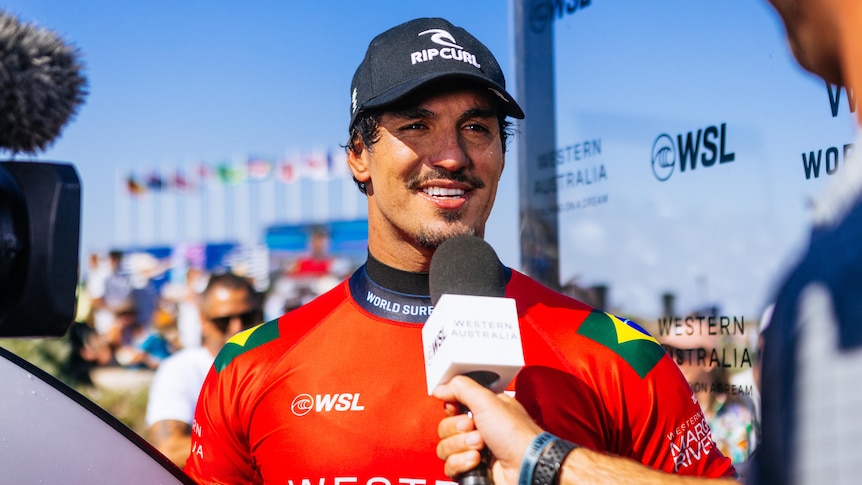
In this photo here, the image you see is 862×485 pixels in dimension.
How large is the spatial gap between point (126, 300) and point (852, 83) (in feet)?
43.6

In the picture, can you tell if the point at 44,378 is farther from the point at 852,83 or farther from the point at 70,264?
the point at 852,83

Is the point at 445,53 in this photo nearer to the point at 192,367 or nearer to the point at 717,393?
the point at 717,393

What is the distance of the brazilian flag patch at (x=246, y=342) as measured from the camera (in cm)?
229

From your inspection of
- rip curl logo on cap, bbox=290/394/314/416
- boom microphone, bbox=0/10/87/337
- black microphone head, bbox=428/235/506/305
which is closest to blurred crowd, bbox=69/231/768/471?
black microphone head, bbox=428/235/506/305

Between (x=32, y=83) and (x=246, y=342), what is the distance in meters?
2.03

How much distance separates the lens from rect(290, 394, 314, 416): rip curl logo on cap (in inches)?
83.8

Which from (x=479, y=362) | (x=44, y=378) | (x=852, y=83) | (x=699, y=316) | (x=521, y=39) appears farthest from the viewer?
(x=521, y=39)

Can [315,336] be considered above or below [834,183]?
below

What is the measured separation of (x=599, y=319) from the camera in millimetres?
2201

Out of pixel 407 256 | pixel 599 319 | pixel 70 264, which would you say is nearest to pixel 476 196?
pixel 407 256

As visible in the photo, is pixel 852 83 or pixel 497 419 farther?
pixel 497 419

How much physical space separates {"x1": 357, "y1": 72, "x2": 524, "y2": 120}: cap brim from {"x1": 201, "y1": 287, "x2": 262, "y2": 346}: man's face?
331cm

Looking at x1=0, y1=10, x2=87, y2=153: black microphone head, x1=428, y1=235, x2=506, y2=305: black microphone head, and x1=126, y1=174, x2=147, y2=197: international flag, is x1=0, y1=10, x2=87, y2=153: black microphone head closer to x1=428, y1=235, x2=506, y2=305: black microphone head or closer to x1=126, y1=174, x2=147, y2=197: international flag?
x1=428, y1=235, x2=506, y2=305: black microphone head

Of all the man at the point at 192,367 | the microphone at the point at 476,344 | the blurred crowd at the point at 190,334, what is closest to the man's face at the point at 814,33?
the blurred crowd at the point at 190,334
